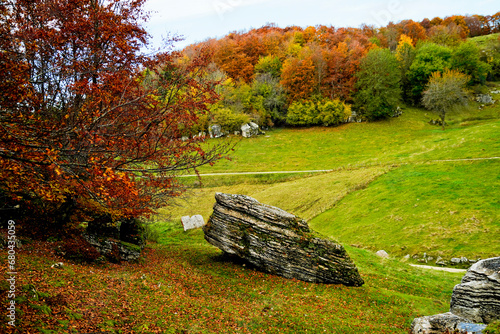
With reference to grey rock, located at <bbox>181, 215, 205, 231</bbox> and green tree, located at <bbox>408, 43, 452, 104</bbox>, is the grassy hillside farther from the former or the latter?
green tree, located at <bbox>408, 43, 452, 104</bbox>

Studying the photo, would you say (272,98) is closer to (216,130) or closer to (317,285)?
(216,130)

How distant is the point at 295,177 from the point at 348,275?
3479 cm

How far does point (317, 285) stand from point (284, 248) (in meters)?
2.59

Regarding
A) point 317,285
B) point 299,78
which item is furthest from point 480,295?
point 299,78

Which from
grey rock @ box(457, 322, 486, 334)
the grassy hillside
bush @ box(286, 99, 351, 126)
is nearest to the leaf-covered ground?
grey rock @ box(457, 322, 486, 334)

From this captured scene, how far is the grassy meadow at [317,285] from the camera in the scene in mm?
11055

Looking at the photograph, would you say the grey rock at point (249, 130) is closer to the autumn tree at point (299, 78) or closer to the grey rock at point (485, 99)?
the autumn tree at point (299, 78)

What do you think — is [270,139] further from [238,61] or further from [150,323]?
[150,323]

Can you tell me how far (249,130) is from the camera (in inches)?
2975

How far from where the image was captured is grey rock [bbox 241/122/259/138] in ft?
247

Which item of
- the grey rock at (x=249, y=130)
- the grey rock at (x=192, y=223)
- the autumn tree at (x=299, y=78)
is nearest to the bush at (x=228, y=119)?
the grey rock at (x=249, y=130)

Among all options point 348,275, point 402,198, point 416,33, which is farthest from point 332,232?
point 416,33

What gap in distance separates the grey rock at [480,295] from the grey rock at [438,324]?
2195 mm

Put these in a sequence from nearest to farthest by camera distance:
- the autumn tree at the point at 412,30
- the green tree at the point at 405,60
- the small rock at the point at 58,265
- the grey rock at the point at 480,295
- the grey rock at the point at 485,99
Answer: the small rock at the point at 58,265 → the grey rock at the point at 480,295 → the grey rock at the point at 485,99 → the green tree at the point at 405,60 → the autumn tree at the point at 412,30
